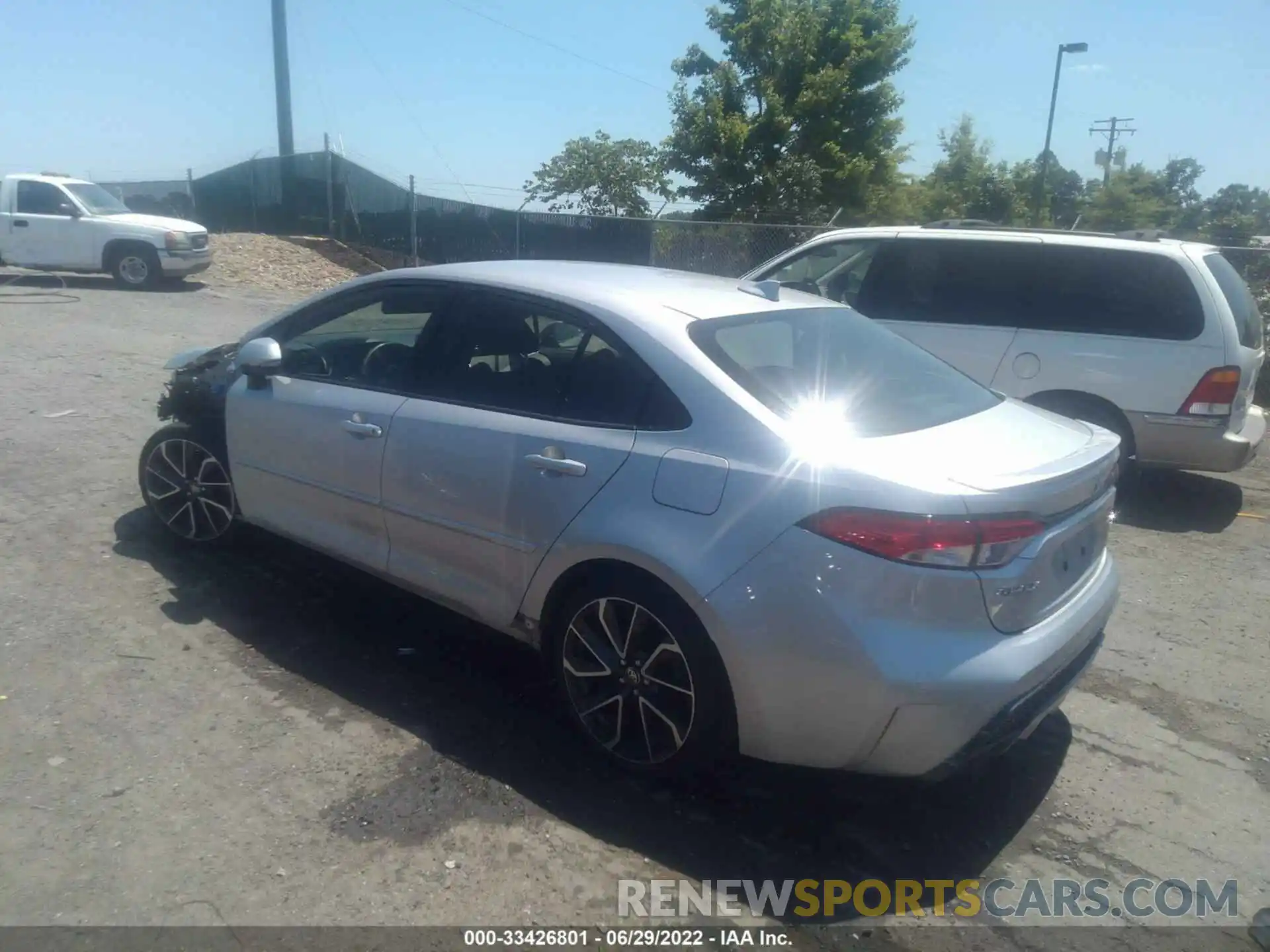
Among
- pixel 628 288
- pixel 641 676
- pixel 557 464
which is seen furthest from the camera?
pixel 628 288

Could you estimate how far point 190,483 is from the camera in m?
5.14

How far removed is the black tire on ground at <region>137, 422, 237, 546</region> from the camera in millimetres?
5020

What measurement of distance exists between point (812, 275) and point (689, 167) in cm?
1769

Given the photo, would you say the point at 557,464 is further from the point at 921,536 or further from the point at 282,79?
the point at 282,79

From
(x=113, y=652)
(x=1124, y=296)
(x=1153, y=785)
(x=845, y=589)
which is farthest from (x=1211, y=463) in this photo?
(x=113, y=652)

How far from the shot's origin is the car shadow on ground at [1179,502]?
6766 millimetres

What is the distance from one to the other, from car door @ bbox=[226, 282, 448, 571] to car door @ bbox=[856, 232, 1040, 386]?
4.21m

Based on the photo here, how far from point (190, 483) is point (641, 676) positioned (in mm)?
2979

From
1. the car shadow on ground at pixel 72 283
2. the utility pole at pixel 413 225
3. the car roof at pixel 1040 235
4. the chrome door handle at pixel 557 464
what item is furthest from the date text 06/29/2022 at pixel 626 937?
the utility pole at pixel 413 225

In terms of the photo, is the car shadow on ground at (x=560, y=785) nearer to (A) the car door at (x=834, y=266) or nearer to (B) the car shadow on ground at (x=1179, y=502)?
(B) the car shadow on ground at (x=1179, y=502)

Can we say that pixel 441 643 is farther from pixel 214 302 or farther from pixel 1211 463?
pixel 214 302

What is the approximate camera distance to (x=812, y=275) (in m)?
7.91

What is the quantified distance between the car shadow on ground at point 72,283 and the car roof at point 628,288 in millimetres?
15244

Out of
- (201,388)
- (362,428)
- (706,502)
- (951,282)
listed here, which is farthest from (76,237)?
(706,502)
